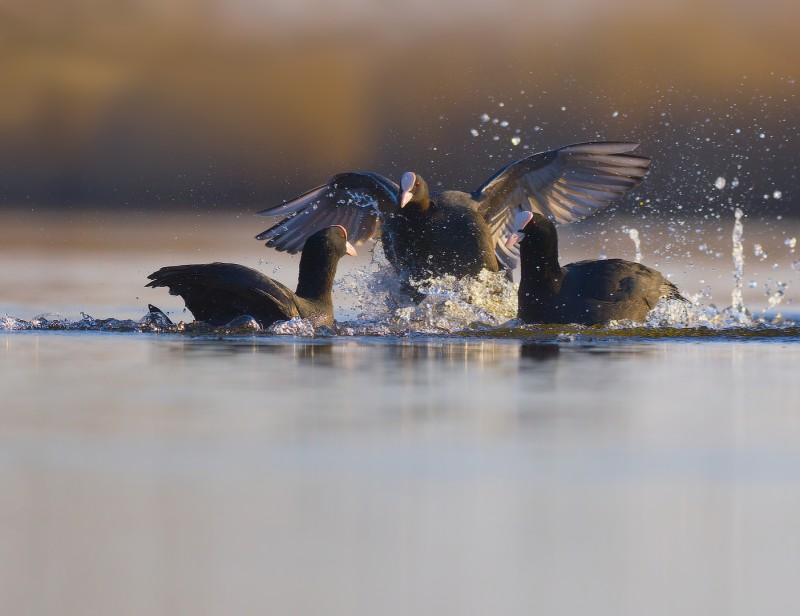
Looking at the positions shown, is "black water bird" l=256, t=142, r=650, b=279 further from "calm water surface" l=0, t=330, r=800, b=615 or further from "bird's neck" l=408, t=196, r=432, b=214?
"calm water surface" l=0, t=330, r=800, b=615

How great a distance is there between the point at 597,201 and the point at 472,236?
1267 millimetres

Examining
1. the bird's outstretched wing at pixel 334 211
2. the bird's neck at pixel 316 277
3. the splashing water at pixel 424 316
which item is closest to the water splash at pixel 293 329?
the splashing water at pixel 424 316

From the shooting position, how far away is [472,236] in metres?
9.10

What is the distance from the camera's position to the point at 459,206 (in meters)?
9.30

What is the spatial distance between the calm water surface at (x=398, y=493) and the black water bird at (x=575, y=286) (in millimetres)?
2599

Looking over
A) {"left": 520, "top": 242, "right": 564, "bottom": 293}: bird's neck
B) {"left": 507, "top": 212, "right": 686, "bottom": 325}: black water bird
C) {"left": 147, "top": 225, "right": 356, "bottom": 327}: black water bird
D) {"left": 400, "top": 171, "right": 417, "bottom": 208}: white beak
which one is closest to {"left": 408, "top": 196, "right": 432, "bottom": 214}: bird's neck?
{"left": 400, "top": 171, "right": 417, "bottom": 208}: white beak

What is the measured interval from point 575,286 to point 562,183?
88.3 inches

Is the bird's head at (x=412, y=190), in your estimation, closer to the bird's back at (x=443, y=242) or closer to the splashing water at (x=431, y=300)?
the bird's back at (x=443, y=242)

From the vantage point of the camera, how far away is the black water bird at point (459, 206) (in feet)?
29.8

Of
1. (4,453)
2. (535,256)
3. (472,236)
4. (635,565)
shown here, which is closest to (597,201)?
(472,236)

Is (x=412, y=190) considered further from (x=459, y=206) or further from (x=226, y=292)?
(x=226, y=292)

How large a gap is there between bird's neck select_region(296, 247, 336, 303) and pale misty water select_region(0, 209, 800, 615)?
95.8 inches

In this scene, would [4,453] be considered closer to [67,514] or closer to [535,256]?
[67,514]

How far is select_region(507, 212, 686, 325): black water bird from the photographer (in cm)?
763
